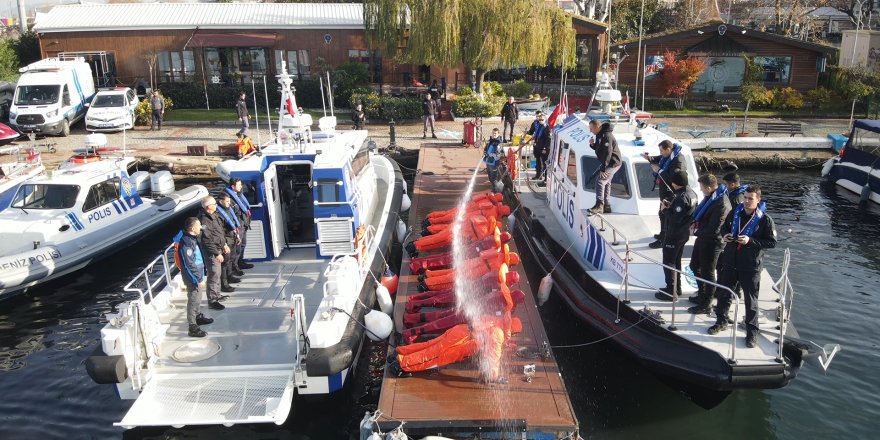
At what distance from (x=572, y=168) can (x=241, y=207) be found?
217 inches

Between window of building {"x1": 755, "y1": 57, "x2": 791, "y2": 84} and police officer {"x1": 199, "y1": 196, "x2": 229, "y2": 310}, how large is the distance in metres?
27.0

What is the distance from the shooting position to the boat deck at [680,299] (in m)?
7.47

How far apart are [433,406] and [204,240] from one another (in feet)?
12.6

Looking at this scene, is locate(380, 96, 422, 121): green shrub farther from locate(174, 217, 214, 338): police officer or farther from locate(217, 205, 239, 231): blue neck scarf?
locate(174, 217, 214, 338): police officer

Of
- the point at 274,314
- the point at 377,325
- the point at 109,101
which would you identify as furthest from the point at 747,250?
the point at 109,101

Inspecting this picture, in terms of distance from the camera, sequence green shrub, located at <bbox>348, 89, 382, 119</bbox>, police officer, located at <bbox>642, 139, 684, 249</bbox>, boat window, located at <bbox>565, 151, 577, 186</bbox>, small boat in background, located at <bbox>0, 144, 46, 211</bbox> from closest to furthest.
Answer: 1. police officer, located at <bbox>642, 139, 684, 249</bbox>
2. boat window, located at <bbox>565, 151, 577, 186</bbox>
3. small boat in background, located at <bbox>0, 144, 46, 211</bbox>
4. green shrub, located at <bbox>348, 89, 382, 119</bbox>

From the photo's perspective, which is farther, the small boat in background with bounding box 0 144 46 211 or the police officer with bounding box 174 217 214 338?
the small boat in background with bounding box 0 144 46 211

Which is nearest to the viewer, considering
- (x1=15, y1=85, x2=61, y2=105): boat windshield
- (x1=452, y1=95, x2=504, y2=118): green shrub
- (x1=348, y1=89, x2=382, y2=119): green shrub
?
(x1=15, y1=85, x2=61, y2=105): boat windshield

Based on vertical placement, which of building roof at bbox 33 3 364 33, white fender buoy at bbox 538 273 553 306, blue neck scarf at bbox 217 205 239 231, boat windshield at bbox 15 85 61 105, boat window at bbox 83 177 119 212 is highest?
building roof at bbox 33 3 364 33

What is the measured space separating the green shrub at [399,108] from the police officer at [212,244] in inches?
672

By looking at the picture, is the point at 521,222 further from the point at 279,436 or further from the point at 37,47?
the point at 37,47

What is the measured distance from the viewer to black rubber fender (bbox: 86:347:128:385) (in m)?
7.38

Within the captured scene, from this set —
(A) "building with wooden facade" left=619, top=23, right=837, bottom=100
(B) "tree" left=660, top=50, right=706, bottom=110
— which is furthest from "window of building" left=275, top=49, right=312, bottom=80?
(B) "tree" left=660, top=50, right=706, bottom=110

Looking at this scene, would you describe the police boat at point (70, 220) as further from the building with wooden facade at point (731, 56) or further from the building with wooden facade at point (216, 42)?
the building with wooden facade at point (731, 56)
